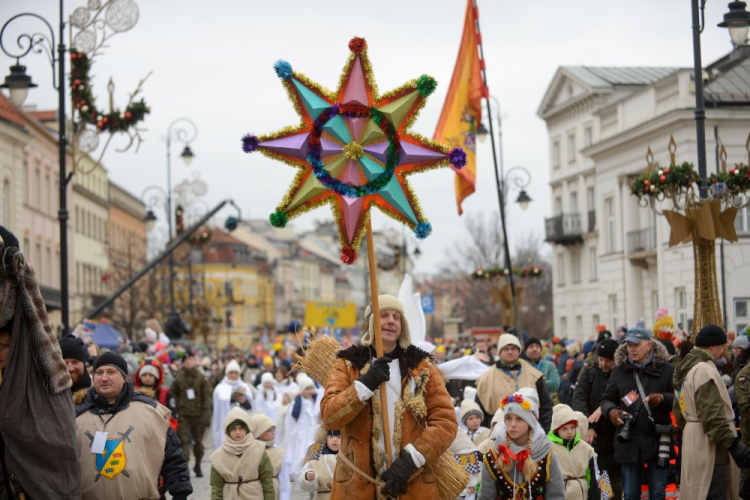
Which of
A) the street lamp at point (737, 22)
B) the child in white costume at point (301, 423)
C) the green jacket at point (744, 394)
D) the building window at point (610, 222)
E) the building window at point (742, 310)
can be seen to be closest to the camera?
the green jacket at point (744, 394)

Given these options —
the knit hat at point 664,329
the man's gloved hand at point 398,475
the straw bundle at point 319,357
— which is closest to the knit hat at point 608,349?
the knit hat at point 664,329

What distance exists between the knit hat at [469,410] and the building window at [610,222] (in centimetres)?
4311

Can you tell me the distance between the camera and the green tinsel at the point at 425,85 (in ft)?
24.5

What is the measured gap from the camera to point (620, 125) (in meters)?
51.9

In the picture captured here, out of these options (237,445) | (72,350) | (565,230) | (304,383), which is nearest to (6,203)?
(565,230)

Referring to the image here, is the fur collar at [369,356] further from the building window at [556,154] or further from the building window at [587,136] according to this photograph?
the building window at [556,154]

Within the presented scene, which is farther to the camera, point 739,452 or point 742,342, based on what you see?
point 742,342

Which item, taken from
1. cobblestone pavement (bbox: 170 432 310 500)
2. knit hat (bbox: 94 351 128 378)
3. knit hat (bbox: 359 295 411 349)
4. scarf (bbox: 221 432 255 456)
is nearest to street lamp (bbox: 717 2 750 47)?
cobblestone pavement (bbox: 170 432 310 500)

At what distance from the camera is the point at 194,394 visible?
21016 mm

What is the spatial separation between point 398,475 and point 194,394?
46.9ft

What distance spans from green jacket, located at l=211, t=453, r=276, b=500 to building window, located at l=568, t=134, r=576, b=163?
51.1 meters

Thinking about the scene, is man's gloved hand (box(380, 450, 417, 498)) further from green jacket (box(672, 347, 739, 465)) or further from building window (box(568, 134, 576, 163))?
building window (box(568, 134, 576, 163))

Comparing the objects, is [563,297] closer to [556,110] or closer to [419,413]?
[556,110]

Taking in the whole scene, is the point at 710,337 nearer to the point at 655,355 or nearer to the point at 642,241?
the point at 655,355
